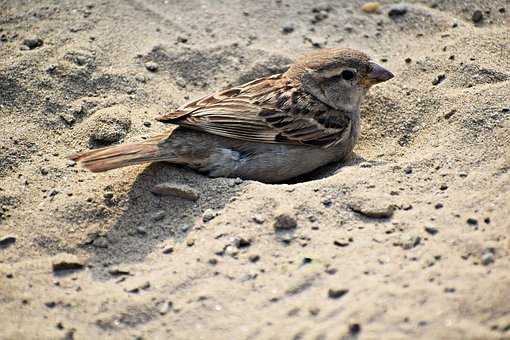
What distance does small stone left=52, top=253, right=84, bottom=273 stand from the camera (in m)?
4.24

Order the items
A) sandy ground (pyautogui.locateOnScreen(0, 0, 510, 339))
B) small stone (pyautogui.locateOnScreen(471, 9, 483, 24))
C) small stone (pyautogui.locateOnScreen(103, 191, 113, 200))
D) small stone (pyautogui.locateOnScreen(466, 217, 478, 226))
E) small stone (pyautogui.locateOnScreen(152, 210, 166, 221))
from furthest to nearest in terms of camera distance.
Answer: small stone (pyautogui.locateOnScreen(471, 9, 483, 24)) < small stone (pyautogui.locateOnScreen(103, 191, 113, 200)) < small stone (pyautogui.locateOnScreen(152, 210, 166, 221)) < small stone (pyautogui.locateOnScreen(466, 217, 478, 226)) < sandy ground (pyautogui.locateOnScreen(0, 0, 510, 339))

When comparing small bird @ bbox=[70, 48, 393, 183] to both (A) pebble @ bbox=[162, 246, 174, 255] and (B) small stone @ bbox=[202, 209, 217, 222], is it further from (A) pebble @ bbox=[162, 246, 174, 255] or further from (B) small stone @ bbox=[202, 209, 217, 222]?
(A) pebble @ bbox=[162, 246, 174, 255]

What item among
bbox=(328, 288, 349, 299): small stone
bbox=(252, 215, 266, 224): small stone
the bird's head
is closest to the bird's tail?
bbox=(252, 215, 266, 224): small stone

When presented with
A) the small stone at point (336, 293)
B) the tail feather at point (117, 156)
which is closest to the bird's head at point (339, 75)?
the tail feather at point (117, 156)

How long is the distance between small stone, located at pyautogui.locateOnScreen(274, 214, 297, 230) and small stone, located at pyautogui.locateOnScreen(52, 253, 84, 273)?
1.28 meters

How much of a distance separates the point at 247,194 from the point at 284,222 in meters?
0.49

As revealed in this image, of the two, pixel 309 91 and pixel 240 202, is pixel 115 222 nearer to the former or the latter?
pixel 240 202

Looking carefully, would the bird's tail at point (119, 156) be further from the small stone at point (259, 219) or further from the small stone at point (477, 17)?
the small stone at point (477, 17)

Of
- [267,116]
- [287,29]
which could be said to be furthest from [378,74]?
[287,29]

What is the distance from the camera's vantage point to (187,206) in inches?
188

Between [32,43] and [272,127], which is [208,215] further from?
[32,43]

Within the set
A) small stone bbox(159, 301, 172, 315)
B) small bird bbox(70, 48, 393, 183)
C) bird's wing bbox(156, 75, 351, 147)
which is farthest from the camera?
bird's wing bbox(156, 75, 351, 147)

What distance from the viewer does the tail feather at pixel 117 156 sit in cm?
479

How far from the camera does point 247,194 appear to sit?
4.75m
